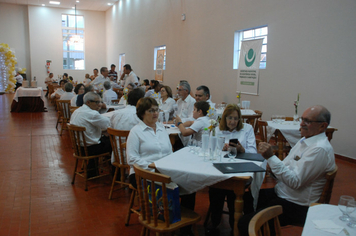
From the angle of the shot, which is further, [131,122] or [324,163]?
[131,122]

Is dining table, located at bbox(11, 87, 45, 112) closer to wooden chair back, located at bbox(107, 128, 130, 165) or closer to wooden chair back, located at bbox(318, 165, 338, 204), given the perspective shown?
wooden chair back, located at bbox(107, 128, 130, 165)

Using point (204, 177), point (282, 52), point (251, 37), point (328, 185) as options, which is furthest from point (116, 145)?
point (251, 37)

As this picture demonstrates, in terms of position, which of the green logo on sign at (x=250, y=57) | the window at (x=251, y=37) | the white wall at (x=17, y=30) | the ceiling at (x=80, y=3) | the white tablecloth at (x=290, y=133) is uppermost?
the ceiling at (x=80, y=3)

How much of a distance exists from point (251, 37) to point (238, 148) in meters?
5.42

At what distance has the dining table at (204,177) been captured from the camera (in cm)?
209

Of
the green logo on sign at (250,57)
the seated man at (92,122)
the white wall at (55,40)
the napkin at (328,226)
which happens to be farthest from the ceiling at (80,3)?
the napkin at (328,226)

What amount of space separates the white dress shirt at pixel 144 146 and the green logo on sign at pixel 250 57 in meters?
5.09

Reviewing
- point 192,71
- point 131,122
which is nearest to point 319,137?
point 131,122

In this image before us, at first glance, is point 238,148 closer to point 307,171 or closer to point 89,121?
point 307,171

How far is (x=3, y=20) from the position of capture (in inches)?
750

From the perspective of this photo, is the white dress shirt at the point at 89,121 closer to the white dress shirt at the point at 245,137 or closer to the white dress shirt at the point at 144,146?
the white dress shirt at the point at 144,146

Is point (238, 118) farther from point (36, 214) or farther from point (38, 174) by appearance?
point (38, 174)

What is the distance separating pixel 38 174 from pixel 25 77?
17872mm

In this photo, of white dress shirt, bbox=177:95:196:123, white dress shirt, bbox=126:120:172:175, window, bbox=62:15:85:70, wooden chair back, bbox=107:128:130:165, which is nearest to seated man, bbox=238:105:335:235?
white dress shirt, bbox=126:120:172:175
